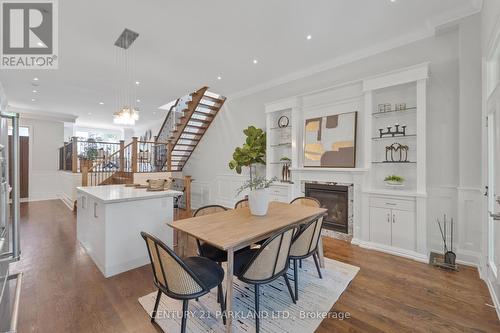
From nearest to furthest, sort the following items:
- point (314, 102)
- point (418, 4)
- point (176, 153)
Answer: point (418, 4), point (314, 102), point (176, 153)

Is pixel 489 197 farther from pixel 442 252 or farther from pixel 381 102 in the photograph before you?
pixel 381 102

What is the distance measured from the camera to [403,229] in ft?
10.9

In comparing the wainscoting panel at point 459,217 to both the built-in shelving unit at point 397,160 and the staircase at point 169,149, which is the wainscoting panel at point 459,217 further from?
the staircase at point 169,149

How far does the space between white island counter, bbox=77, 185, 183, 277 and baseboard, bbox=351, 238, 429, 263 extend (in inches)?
119

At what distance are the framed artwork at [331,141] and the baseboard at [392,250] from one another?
1275 millimetres

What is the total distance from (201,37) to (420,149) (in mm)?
3613

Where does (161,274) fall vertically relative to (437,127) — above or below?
below

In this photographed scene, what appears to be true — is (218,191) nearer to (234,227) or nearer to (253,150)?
(253,150)

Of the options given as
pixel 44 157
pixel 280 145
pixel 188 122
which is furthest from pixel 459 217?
pixel 44 157

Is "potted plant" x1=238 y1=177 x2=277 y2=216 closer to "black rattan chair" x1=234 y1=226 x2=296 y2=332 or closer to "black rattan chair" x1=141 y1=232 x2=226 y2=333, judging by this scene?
"black rattan chair" x1=234 y1=226 x2=296 y2=332

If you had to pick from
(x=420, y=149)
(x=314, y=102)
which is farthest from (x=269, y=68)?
(x=420, y=149)

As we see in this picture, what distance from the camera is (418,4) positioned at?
9.07ft

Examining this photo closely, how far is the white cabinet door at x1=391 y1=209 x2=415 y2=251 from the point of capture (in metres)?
3.25

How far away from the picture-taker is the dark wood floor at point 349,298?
6.19 feet
